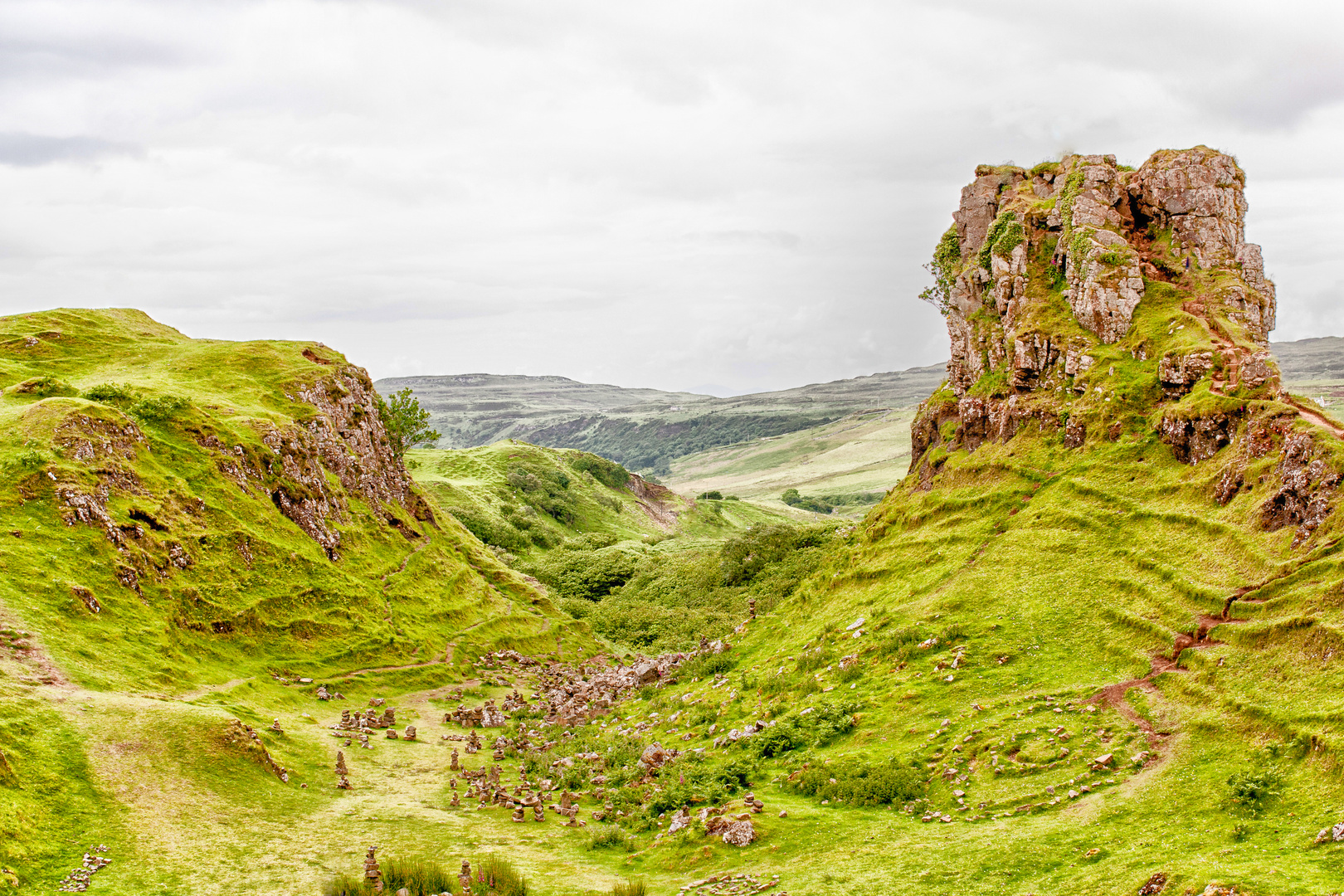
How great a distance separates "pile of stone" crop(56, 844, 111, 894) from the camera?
2052 centimetres

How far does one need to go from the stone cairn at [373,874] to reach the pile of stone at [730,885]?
8482 millimetres

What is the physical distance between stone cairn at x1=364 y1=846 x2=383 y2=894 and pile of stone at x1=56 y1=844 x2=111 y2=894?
6.79m

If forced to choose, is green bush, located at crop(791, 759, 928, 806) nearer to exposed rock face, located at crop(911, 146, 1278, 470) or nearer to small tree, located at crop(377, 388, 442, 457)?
exposed rock face, located at crop(911, 146, 1278, 470)

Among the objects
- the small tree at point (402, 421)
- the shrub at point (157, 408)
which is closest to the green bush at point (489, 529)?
the small tree at point (402, 421)

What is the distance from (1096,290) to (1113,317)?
2.12 m

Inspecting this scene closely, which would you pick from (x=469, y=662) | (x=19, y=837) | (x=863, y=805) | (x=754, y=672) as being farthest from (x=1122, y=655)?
(x=469, y=662)

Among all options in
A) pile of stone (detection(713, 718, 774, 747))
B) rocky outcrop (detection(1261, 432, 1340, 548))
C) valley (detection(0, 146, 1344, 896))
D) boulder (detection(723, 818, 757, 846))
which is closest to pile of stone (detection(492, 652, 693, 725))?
valley (detection(0, 146, 1344, 896))

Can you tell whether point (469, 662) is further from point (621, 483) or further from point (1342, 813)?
point (621, 483)

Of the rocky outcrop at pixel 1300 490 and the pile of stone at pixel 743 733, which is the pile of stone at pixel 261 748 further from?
the rocky outcrop at pixel 1300 490

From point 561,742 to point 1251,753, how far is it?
29329mm

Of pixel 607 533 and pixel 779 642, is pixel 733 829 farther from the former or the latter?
pixel 607 533

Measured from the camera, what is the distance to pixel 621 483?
171500 mm

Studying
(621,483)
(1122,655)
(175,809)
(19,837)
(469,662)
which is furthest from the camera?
(621,483)

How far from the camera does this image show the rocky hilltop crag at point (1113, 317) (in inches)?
1613
